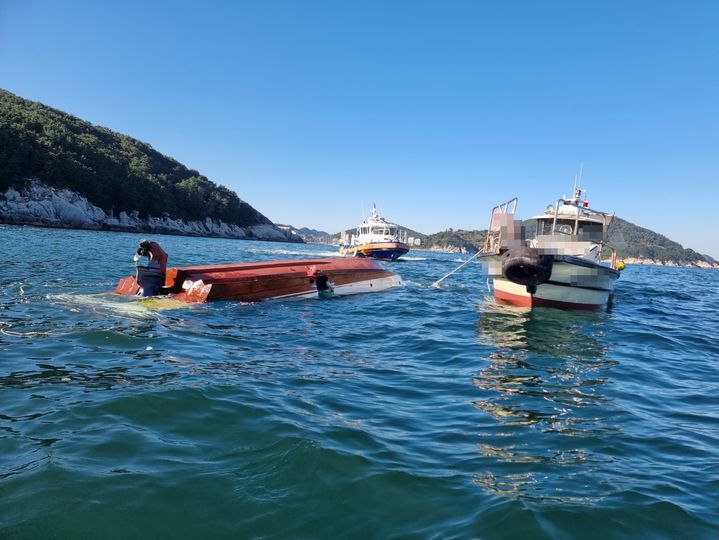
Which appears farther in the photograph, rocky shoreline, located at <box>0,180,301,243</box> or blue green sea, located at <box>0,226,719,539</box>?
rocky shoreline, located at <box>0,180,301,243</box>

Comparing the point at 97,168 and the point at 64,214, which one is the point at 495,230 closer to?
the point at 64,214

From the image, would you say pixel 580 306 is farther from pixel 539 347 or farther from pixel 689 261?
pixel 689 261

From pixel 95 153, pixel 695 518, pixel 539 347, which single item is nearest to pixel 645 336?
pixel 539 347

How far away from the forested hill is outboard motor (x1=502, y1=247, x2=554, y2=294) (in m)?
77.2

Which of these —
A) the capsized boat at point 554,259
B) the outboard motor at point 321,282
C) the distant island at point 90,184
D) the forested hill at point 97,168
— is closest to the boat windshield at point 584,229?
the capsized boat at point 554,259

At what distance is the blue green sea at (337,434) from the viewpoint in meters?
2.96

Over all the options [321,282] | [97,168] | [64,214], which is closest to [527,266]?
[321,282]

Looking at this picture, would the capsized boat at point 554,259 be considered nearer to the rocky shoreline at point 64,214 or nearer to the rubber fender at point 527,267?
the rubber fender at point 527,267

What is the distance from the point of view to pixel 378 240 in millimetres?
54625

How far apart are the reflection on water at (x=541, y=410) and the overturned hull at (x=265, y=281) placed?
253 inches

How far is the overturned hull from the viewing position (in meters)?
12.1

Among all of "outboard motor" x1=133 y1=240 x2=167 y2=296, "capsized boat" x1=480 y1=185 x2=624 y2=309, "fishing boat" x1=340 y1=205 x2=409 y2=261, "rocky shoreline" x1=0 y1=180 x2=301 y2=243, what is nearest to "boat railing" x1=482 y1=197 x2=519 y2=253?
"capsized boat" x1=480 y1=185 x2=624 y2=309

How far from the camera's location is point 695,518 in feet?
10.6

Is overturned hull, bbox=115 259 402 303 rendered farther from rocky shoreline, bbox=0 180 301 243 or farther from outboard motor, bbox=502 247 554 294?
rocky shoreline, bbox=0 180 301 243
